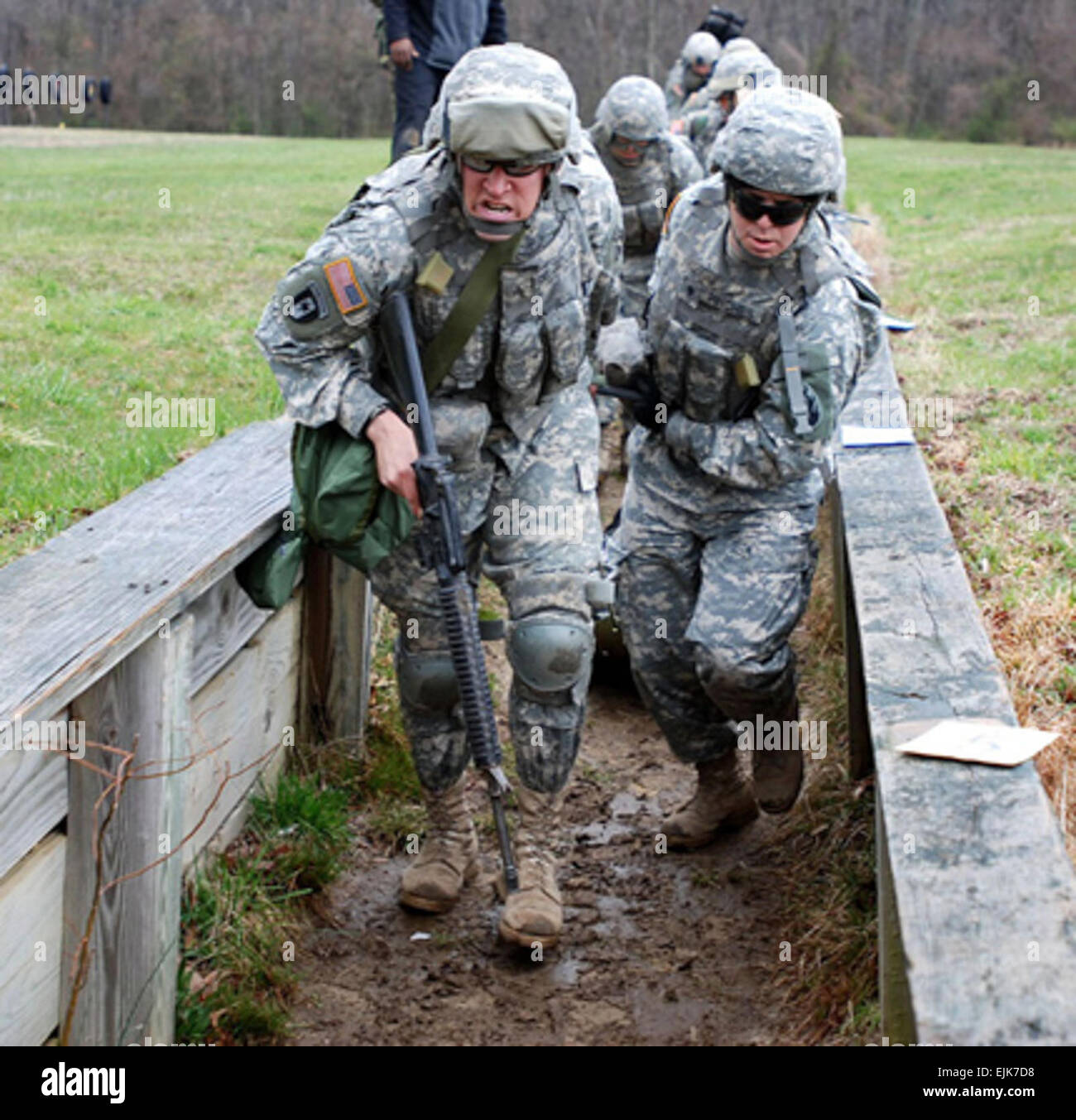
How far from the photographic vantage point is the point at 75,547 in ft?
11.9

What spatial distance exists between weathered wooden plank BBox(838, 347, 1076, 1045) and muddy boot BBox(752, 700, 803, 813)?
739mm

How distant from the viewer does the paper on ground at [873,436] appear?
561cm

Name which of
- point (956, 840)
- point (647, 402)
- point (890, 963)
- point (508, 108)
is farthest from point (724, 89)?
point (956, 840)

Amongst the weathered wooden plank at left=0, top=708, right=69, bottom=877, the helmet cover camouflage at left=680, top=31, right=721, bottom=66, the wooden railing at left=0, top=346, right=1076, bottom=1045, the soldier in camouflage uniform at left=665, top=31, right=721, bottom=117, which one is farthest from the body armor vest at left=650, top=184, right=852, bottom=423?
the helmet cover camouflage at left=680, top=31, right=721, bottom=66

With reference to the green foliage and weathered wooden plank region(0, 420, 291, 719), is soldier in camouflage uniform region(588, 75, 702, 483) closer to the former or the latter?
the green foliage

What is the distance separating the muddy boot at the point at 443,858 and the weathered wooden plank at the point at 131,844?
1.07 m

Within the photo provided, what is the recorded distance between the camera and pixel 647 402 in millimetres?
4738

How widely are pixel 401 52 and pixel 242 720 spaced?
464 centimetres

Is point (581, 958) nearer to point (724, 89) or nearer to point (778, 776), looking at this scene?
point (778, 776)

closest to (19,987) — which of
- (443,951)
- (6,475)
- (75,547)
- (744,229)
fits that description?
(75,547)

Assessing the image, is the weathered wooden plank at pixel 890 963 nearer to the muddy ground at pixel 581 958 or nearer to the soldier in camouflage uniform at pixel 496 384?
the muddy ground at pixel 581 958

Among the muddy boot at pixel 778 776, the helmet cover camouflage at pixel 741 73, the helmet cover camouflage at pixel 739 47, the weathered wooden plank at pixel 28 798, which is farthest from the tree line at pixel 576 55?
Result: the weathered wooden plank at pixel 28 798

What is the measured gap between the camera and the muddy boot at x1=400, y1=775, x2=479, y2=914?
4.47 meters
